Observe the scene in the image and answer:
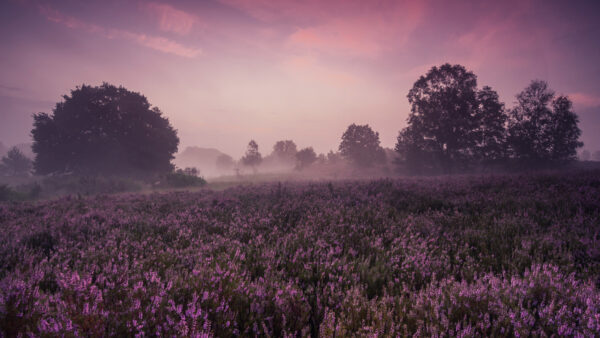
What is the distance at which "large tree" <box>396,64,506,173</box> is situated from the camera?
2527 centimetres

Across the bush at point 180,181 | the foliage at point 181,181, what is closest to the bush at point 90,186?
the bush at point 180,181

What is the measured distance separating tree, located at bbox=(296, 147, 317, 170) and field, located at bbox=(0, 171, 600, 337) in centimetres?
5342

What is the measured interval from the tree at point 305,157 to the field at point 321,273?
175ft

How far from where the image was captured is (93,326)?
67.0 inches

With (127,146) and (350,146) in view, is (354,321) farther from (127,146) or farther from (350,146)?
(350,146)

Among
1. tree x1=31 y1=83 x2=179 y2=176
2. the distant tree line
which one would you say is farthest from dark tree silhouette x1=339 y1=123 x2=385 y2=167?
tree x1=31 y1=83 x2=179 y2=176

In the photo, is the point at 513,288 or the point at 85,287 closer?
the point at 85,287

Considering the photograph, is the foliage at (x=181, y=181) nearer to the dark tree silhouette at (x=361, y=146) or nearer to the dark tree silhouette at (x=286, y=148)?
the dark tree silhouette at (x=361, y=146)

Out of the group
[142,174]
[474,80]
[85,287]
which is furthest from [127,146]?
[474,80]

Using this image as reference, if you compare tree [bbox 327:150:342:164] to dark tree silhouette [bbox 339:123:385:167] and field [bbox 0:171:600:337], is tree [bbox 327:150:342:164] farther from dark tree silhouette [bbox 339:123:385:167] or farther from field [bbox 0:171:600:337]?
field [bbox 0:171:600:337]

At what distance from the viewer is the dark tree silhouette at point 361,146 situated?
42.6 metres

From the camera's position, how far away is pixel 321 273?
2955mm

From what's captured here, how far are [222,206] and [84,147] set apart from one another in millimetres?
31495

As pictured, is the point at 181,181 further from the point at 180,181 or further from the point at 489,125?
the point at 489,125
